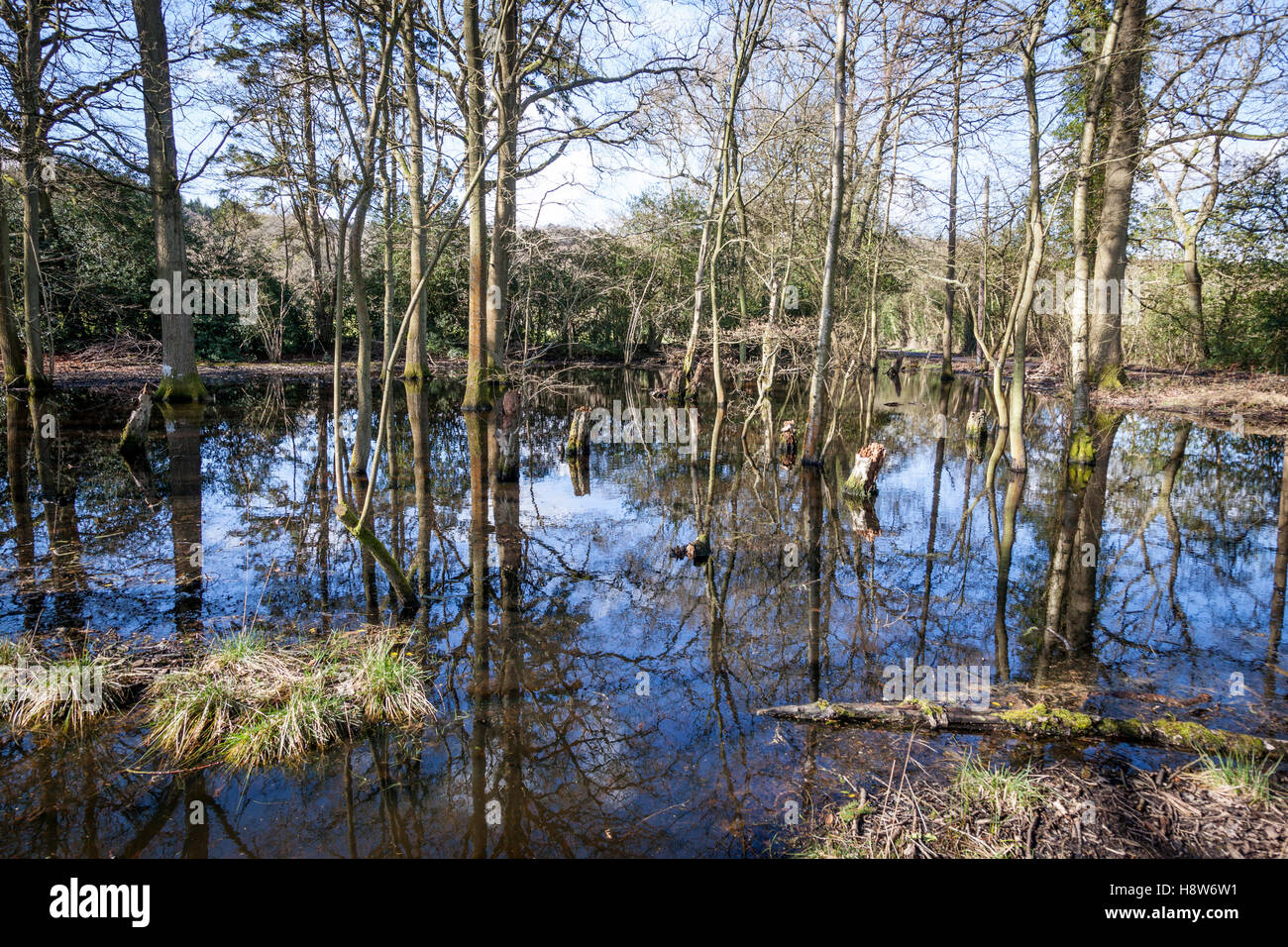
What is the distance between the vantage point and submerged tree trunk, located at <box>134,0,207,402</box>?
1177 cm

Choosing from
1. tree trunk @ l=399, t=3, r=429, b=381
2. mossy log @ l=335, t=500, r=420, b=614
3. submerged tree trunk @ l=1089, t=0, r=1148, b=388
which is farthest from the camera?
submerged tree trunk @ l=1089, t=0, r=1148, b=388

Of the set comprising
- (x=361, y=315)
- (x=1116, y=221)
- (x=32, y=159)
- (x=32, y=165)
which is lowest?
(x=361, y=315)

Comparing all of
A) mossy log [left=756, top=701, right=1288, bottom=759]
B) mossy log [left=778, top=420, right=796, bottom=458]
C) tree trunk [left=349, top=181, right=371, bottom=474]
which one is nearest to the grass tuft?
tree trunk [left=349, top=181, right=371, bottom=474]

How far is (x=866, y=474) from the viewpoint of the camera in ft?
31.3

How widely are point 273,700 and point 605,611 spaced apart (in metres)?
2.46

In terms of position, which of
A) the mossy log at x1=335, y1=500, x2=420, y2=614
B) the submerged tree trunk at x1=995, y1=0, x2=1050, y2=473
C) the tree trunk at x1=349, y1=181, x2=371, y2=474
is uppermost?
the submerged tree trunk at x1=995, y1=0, x2=1050, y2=473

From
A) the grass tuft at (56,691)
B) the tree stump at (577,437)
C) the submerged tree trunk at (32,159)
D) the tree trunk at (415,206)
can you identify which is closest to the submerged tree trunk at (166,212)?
the submerged tree trunk at (32,159)

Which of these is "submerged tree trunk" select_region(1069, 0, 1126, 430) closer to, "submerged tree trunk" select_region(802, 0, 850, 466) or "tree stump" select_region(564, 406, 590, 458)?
"submerged tree trunk" select_region(802, 0, 850, 466)

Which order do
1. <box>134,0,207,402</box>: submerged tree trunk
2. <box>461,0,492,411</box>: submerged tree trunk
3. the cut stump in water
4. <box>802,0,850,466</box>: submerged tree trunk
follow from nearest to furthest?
<box>802,0,850,466</box>: submerged tree trunk, the cut stump in water, <box>461,0,492,411</box>: submerged tree trunk, <box>134,0,207,402</box>: submerged tree trunk

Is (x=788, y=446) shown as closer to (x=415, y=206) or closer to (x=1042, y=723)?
(x=415, y=206)

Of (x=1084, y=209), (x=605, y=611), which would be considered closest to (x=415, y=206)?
(x=605, y=611)

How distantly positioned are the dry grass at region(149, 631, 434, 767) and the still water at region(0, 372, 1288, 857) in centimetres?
17

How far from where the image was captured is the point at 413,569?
6.15m

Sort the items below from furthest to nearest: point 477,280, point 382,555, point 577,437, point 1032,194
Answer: point 477,280 < point 577,437 < point 1032,194 < point 382,555
